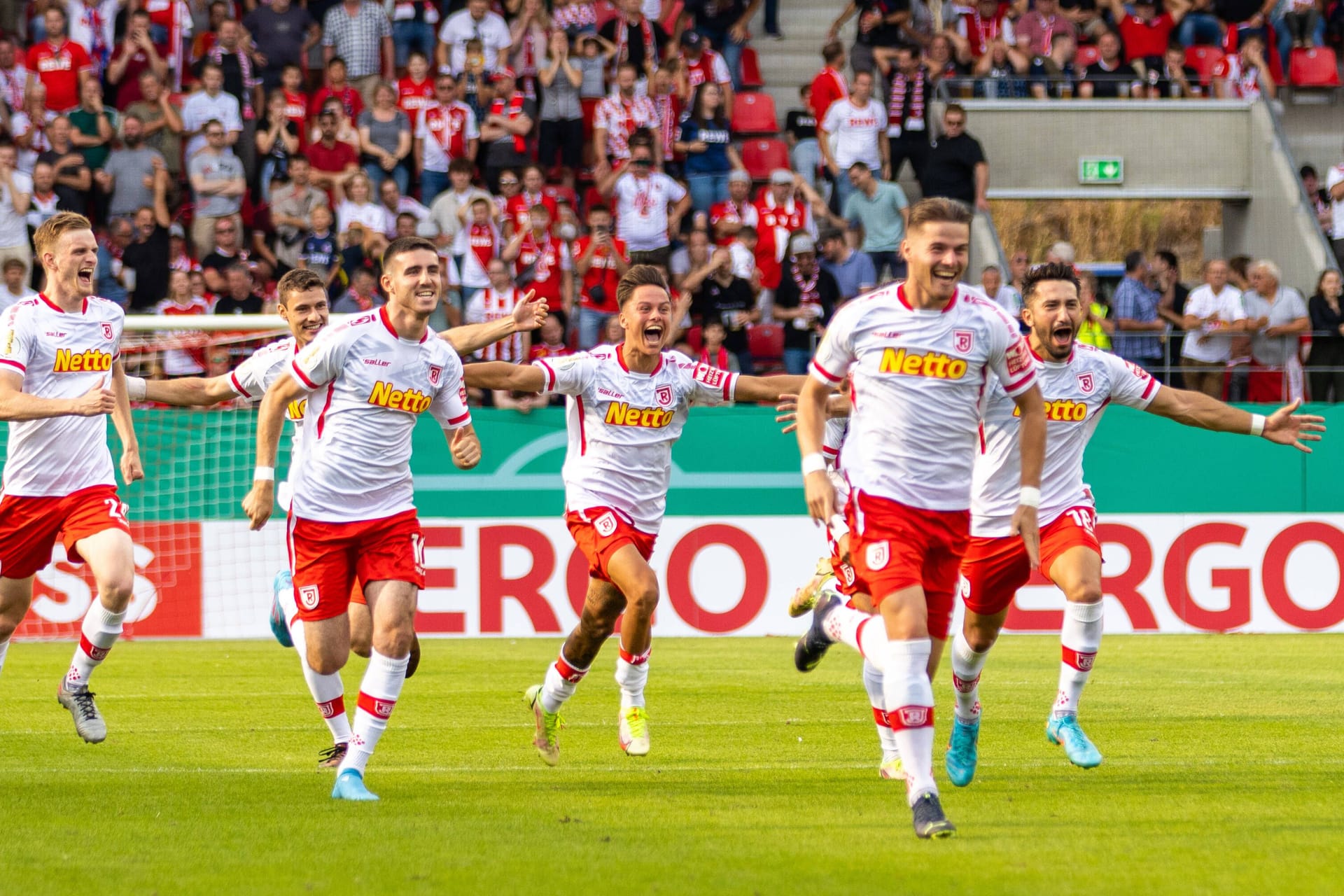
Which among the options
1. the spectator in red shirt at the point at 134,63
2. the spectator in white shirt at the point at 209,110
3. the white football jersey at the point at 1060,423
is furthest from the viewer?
the spectator in red shirt at the point at 134,63

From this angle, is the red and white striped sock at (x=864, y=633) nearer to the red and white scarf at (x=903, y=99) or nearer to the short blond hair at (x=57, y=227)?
the short blond hair at (x=57, y=227)

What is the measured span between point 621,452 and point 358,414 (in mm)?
1668

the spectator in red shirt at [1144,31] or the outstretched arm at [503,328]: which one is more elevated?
the spectator in red shirt at [1144,31]

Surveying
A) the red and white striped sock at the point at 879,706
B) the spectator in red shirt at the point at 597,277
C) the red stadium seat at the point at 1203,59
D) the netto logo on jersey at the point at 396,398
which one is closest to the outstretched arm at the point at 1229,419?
the red and white striped sock at the point at 879,706

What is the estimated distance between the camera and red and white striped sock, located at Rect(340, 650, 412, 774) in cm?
775

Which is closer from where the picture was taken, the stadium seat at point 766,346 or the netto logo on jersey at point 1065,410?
the netto logo on jersey at point 1065,410

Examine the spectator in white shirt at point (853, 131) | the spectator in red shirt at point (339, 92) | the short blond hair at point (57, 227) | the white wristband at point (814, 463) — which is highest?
the spectator in red shirt at point (339, 92)

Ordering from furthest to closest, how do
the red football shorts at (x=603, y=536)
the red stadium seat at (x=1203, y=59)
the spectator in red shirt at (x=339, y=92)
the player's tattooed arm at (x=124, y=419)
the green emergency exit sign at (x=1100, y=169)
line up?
the red stadium seat at (x=1203, y=59) → the green emergency exit sign at (x=1100, y=169) → the spectator in red shirt at (x=339, y=92) → the player's tattooed arm at (x=124, y=419) → the red football shorts at (x=603, y=536)

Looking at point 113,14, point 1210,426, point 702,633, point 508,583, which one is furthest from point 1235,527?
point 113,14

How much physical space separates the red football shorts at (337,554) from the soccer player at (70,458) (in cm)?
153

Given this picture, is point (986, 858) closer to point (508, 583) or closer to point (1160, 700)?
point (1160, 700)

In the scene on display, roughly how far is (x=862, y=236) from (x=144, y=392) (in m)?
11.8

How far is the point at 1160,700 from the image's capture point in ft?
38.9

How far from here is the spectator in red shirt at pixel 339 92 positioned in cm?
2033
